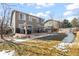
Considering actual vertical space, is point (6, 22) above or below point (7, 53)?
above

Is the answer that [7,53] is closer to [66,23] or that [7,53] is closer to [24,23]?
[24,23]

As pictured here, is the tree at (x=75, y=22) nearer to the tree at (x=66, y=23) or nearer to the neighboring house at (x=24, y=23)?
the tree at (x=66, y=23)

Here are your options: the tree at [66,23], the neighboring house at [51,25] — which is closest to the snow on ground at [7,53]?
the neighboring house at [51,25]

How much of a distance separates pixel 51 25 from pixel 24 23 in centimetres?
43

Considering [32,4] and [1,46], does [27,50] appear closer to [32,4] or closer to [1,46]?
[1,46]

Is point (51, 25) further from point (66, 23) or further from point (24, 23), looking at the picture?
point (24, 23)

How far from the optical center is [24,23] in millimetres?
3801

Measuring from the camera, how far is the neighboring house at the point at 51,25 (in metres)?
3.76

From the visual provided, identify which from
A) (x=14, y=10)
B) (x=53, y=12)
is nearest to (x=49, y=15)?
(x=53, y=12)

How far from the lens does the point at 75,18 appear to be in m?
3.74

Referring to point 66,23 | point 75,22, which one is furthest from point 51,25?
point 75,22

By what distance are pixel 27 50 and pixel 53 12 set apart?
0.73 m

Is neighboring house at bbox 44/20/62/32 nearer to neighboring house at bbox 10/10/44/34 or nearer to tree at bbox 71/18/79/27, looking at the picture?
neighboring house at bbox 10/10/44/34

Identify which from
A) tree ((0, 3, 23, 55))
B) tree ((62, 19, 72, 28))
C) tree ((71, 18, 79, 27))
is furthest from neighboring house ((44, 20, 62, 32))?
tree ((0, 3, 23, 55))
